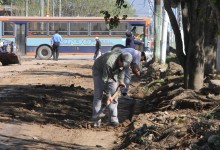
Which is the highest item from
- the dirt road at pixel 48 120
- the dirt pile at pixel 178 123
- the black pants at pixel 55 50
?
the black pants at pixel 55 50

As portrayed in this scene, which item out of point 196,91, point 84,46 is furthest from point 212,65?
point 84,46

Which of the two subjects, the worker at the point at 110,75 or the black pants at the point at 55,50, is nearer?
the worker at the point at 110,75

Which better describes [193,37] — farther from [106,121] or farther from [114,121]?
[114,121]

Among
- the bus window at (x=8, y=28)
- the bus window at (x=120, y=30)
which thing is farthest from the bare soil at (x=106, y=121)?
the bus window at (x=8, y=28)

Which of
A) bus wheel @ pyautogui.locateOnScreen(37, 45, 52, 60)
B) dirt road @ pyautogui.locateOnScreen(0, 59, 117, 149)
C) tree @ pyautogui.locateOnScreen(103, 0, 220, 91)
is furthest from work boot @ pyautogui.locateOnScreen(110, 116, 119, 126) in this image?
bus wheel @ pyautogui.locateOnScreen(37, 45, 52, 60)

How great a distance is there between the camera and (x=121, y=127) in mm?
12719

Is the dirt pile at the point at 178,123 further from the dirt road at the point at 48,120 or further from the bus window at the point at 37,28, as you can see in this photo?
the bus window at the point at 37,28

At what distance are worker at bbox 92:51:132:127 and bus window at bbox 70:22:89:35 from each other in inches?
1206

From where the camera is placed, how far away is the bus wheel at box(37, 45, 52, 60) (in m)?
43.2

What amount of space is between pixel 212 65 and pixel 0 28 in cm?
2721

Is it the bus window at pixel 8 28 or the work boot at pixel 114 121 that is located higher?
the bus window at pixel 8 28

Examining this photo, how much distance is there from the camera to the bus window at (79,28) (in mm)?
42938

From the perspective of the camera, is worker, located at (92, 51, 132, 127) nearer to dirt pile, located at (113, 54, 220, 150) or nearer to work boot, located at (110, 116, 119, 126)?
work boot, located at (110, 116, 119, 126)

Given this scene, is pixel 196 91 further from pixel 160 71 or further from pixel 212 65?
pixel 160 71
